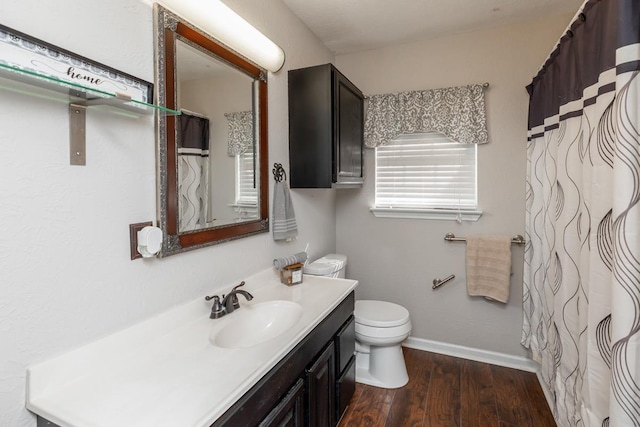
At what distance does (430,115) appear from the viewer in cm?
244

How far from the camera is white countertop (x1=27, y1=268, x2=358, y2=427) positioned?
2.66 ft

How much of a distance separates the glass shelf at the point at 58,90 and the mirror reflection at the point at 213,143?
0.31 m

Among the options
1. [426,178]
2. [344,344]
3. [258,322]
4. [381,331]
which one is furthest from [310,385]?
[426,178]

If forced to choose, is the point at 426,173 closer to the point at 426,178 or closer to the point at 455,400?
the point at 426,178

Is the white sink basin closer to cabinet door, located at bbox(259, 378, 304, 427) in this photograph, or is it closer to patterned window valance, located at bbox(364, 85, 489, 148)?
cabinet door, located at bbox(259, 378, 304, 427)

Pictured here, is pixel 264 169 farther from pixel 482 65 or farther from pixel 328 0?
pixel 482 65

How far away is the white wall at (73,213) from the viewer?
820mm

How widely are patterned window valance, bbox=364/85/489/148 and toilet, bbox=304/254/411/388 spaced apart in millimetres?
1130

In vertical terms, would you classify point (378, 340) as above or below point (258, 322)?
below

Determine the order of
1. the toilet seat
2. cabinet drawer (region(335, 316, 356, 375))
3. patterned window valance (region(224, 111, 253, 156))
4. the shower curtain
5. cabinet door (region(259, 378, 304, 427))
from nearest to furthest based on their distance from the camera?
1. the shower curtain
2. cabinet door (region(259, 378, 304, 427))
3. patterned window valance (region(224, 111, 253, 156))
4. cabinet drawer (region(335, 316, 356, 375))
5. the toilet seat

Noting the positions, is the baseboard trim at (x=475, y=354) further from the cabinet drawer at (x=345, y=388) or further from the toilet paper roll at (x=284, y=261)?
the toilet paper roll at (x=284, y=261)

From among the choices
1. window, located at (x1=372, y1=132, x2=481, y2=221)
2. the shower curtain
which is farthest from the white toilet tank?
the shower curtain

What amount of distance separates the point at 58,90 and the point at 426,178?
2.29 m

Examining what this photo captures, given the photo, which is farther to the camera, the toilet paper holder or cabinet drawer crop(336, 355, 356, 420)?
the toilet paper holder
